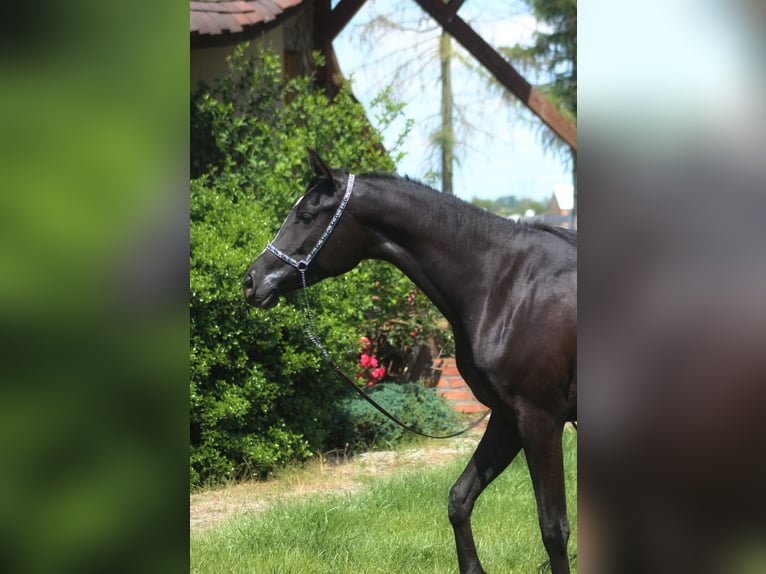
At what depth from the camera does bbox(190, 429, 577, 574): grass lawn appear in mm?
4066

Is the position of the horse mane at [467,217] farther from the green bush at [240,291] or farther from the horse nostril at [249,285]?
the green bush at [240,291]

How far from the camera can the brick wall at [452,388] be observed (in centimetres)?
811

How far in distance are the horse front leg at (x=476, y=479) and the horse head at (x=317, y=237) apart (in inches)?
38.5

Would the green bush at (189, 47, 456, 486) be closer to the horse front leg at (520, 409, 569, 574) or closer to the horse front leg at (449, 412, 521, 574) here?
the horse front leg at (449, 412, 521, 574)

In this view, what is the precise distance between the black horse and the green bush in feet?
6.02

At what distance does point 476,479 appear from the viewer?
3.64 meters

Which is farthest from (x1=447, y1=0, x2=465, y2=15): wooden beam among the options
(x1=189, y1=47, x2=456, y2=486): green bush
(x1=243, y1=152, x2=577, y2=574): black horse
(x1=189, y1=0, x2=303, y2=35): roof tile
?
(x1=243, y1=152, x2=577, y2=574): black horse

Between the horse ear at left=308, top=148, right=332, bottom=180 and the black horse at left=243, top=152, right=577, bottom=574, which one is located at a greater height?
the horse ear at left=308, top=148, right=332, bottom=180

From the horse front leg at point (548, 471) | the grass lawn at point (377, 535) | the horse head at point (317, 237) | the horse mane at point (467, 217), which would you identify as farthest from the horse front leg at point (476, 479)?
the horse head at point (317, 237)
